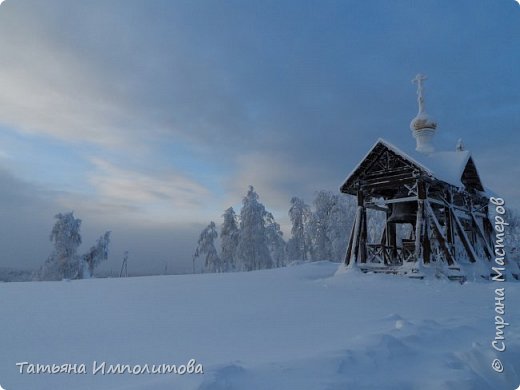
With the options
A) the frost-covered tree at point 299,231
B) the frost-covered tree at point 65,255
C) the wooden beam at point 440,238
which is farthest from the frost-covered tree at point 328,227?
the wooden beam at point 440,238

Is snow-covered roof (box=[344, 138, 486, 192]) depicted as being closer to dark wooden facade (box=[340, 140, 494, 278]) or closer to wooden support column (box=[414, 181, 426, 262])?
dark wooden facade (box=[340, 140, 494, 278])

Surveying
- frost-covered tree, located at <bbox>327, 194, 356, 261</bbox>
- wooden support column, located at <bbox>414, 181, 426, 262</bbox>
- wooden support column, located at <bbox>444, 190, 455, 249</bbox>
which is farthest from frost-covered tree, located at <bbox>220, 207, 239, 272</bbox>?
wooden support column, located at <bbox>414, 181, 426, 262</bbox>

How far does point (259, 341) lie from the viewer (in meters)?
4.14

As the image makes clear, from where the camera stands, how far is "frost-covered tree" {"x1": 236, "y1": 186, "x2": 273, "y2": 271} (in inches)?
1602

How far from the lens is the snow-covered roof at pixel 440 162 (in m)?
14.4

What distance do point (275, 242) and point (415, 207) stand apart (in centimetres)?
2869

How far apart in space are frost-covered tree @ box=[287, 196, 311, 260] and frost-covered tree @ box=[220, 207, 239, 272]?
715 cm

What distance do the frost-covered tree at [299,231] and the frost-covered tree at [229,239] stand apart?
715 cm

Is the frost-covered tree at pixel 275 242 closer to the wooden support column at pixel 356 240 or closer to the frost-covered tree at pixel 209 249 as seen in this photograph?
the frost-covered tree at pixel 209 249

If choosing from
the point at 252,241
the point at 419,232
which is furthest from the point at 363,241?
the point at 252,241

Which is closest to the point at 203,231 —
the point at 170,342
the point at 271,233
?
the point at 271,233

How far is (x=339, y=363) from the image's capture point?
10.1ft

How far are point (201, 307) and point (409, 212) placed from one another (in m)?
13.3

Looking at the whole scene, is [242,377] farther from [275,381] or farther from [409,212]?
[409,212]
